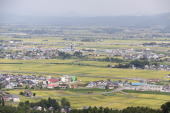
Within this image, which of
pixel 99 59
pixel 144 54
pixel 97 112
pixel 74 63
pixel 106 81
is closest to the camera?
pixel 97 112

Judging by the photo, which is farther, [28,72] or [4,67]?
[4,67]

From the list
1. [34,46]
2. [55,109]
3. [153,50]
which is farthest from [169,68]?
[34,46]

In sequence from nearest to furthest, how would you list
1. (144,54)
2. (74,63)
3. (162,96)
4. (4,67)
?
(162,96), (4,67), (74,63), (144,54)

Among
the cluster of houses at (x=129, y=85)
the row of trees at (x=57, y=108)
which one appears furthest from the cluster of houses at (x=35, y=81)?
the row of trees at (x=57, y=108)

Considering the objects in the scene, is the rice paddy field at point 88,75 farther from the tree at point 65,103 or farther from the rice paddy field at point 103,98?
the tree at point 65,103

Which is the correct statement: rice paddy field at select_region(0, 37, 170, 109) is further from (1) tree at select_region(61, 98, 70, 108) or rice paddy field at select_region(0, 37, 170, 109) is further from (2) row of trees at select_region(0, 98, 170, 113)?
(2) row of trees at select_region(0, 98, 170, 113)

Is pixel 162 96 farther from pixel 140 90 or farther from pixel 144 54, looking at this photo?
pixel 144 54

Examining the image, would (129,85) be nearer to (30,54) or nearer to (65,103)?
(65,103)

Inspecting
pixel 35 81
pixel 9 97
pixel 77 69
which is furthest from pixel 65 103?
pixel 77 69

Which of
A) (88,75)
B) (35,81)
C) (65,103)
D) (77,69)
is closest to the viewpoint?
(65,103)
